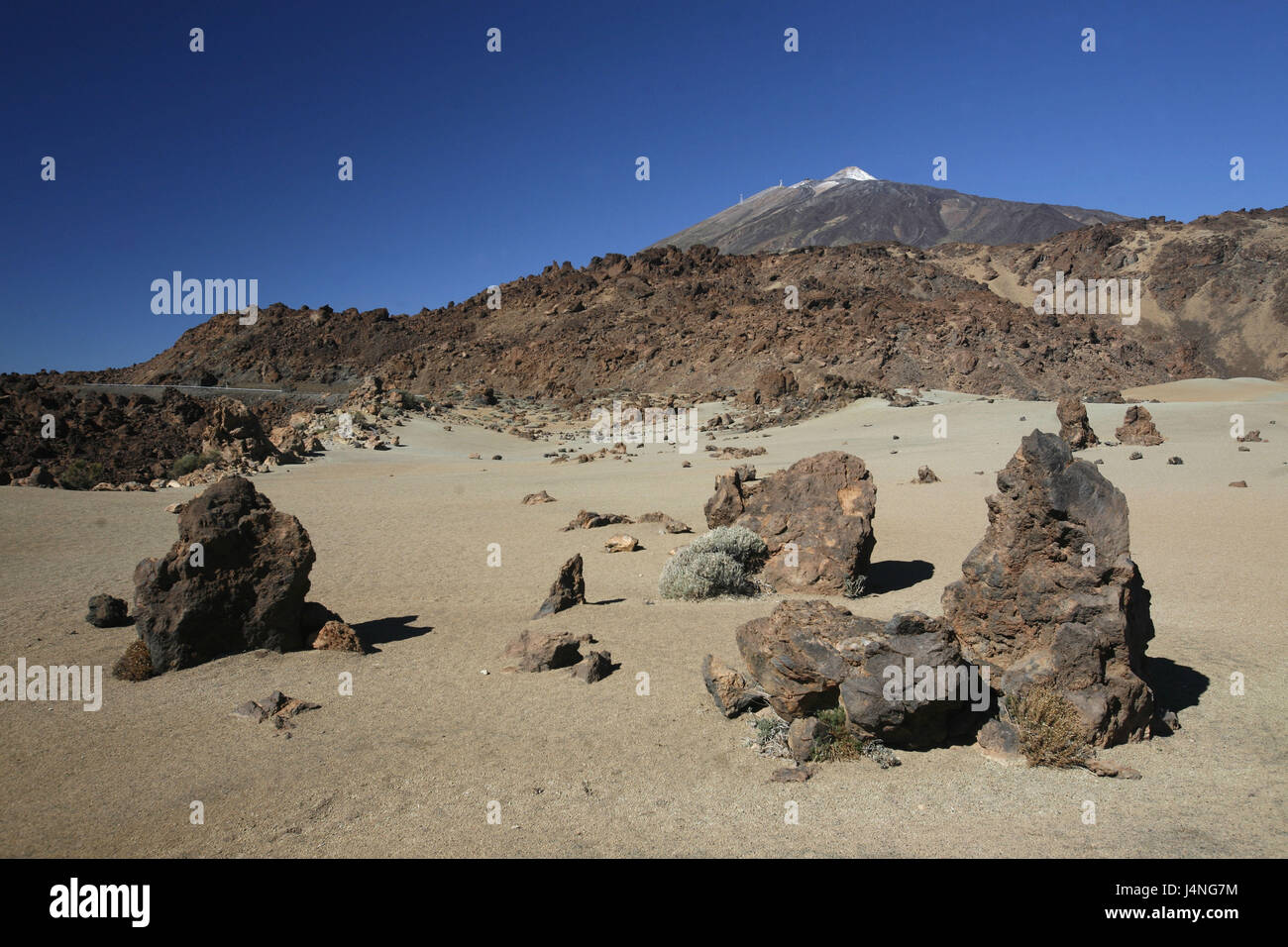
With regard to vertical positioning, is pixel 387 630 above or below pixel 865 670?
below

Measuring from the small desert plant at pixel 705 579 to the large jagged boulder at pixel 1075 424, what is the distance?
13.2 m

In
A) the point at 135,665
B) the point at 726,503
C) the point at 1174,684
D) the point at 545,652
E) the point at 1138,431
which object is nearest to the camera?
the point at 1174,684

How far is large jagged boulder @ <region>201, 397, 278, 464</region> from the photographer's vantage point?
21397 millimetres

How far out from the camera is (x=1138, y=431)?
1927 cm

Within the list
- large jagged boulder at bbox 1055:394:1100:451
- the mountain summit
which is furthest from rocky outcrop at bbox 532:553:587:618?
the mountain summit

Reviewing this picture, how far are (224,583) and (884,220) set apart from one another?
13496cm

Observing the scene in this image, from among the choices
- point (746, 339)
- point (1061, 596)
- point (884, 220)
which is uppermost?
point (884, 220)

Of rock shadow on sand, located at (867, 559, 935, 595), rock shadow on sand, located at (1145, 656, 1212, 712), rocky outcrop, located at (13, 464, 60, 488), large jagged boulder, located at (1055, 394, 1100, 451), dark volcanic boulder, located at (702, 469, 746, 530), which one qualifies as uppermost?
large jagged boulder, located at (1055, 394, 1100, 451)

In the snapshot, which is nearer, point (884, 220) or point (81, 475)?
point (81, 475)

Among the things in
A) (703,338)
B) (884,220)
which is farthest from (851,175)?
(703,338)

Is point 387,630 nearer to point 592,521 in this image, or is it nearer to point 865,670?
point 865,670

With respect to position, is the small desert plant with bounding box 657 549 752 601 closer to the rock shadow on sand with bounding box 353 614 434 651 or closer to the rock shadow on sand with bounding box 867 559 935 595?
the rock shadow on sand with bounding box 867 559 935 595

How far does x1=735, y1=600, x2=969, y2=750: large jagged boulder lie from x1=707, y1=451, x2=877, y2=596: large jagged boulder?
12.1 feet
